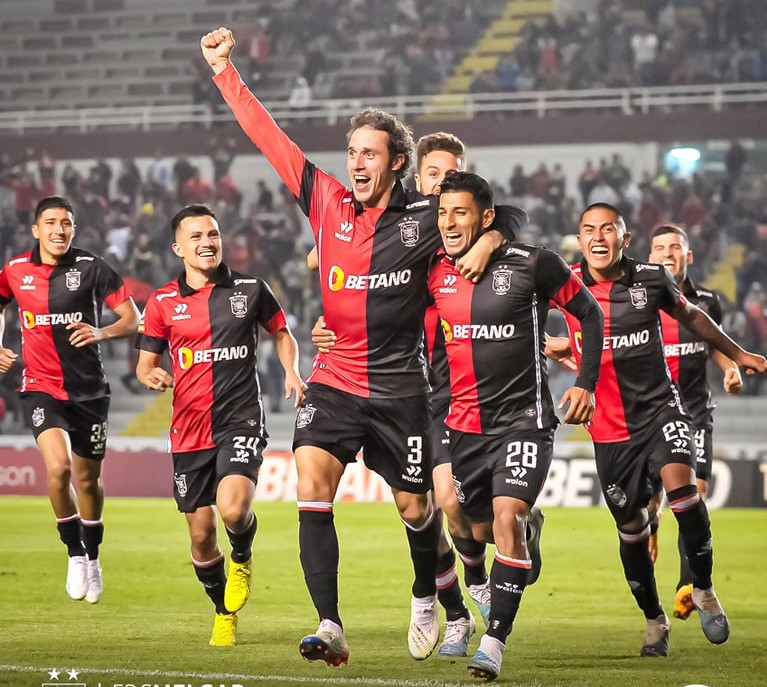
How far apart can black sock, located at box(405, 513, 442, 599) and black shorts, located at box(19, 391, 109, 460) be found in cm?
331

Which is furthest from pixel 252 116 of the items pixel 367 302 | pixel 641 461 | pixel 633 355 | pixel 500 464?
pixel 641 461

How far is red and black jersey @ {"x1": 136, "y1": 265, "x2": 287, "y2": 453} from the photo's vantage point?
7.75 metres

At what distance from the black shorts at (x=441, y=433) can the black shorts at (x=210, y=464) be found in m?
0.96

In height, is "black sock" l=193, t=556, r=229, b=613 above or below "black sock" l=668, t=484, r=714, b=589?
below

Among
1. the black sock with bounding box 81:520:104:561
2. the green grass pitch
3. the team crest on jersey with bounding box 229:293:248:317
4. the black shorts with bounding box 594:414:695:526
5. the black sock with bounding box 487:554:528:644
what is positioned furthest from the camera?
the black sock with bounding box 81:520:104:561

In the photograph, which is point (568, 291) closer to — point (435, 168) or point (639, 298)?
point (639, 298)

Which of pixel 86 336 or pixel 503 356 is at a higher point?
pixel 86 336

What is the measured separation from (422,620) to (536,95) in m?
21.2

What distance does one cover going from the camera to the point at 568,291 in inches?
256

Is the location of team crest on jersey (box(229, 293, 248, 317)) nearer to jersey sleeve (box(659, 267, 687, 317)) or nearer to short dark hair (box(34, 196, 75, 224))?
short dark hair (box(34, 196, 75, 224))

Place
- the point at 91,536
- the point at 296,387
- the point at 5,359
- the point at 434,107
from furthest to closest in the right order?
the point at 434,107 → the point at 91,536 → the point at 5,359 → the point at 296,387

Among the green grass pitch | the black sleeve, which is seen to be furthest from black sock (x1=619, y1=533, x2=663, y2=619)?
the black sleeve

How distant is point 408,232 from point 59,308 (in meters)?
3.61

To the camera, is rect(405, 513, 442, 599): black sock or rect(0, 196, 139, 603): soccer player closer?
rect(405, 513, 442, 599): black sock
